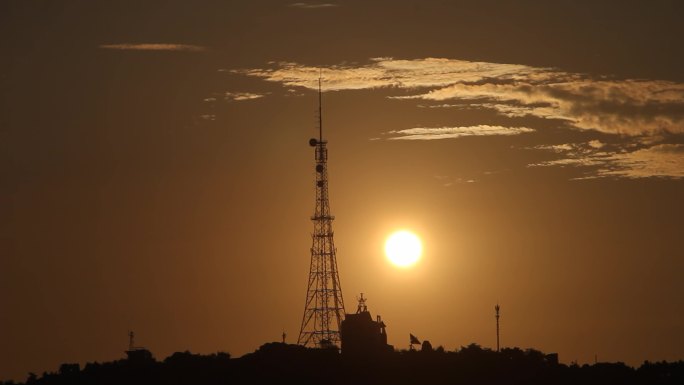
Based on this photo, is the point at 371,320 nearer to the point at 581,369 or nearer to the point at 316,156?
the point at 316,156

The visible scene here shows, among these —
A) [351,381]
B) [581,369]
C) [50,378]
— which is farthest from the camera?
[581,369]

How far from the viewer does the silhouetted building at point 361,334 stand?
11975cm

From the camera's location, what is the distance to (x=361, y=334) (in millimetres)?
121625

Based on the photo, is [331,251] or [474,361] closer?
[331,251]

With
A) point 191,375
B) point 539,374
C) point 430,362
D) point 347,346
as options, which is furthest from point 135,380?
point 539,374

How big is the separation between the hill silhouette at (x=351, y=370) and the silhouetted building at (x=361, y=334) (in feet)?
2.56

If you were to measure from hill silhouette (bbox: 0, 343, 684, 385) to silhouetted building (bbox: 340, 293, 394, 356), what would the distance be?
2.56 feet

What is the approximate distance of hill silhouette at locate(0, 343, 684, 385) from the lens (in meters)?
122

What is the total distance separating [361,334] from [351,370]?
3.16 m

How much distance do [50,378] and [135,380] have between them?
1111 centimetres

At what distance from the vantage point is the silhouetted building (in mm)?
119750

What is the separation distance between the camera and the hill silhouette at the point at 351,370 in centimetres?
12175

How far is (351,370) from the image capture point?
12169 cm

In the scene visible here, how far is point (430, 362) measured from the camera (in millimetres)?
132625
